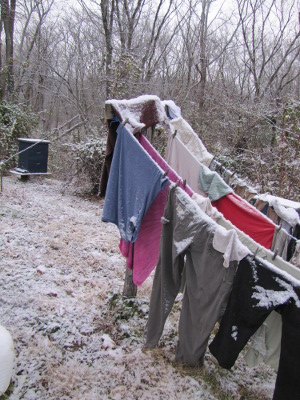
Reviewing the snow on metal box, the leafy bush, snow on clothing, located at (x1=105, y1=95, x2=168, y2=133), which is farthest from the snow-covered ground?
the snow on metal box

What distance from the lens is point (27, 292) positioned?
131 inches

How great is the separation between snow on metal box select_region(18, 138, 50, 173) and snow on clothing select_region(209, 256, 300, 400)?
737 cm

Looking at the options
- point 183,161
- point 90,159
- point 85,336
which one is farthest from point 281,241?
point 90,159

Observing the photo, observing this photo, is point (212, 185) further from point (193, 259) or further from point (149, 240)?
point (193, 259)

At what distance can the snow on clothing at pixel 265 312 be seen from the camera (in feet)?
4.97

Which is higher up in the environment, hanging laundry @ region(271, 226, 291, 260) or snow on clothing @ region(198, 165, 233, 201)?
snow on clothing @ region(198, 165, 233, 201)

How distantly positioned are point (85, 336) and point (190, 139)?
2.29 m

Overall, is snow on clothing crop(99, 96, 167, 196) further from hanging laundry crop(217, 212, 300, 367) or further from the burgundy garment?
hanging laundry crop(217, 212, 300, 367)

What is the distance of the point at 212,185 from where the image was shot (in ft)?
8.55

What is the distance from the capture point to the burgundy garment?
236cm

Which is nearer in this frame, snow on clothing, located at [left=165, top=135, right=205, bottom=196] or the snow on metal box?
snow on clothing, located at [left=165, top=135, right=205, bottom=196]

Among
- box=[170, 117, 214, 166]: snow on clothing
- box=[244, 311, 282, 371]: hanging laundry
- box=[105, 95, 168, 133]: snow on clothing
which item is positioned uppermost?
box=[105, 95, 168, 133]: snow on clothing

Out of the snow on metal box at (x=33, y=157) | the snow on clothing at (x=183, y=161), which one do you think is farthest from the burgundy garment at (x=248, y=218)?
the snow on metal box at (x=33, y=157)

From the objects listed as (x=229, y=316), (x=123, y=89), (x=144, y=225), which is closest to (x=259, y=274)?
(x=229, y=316)
